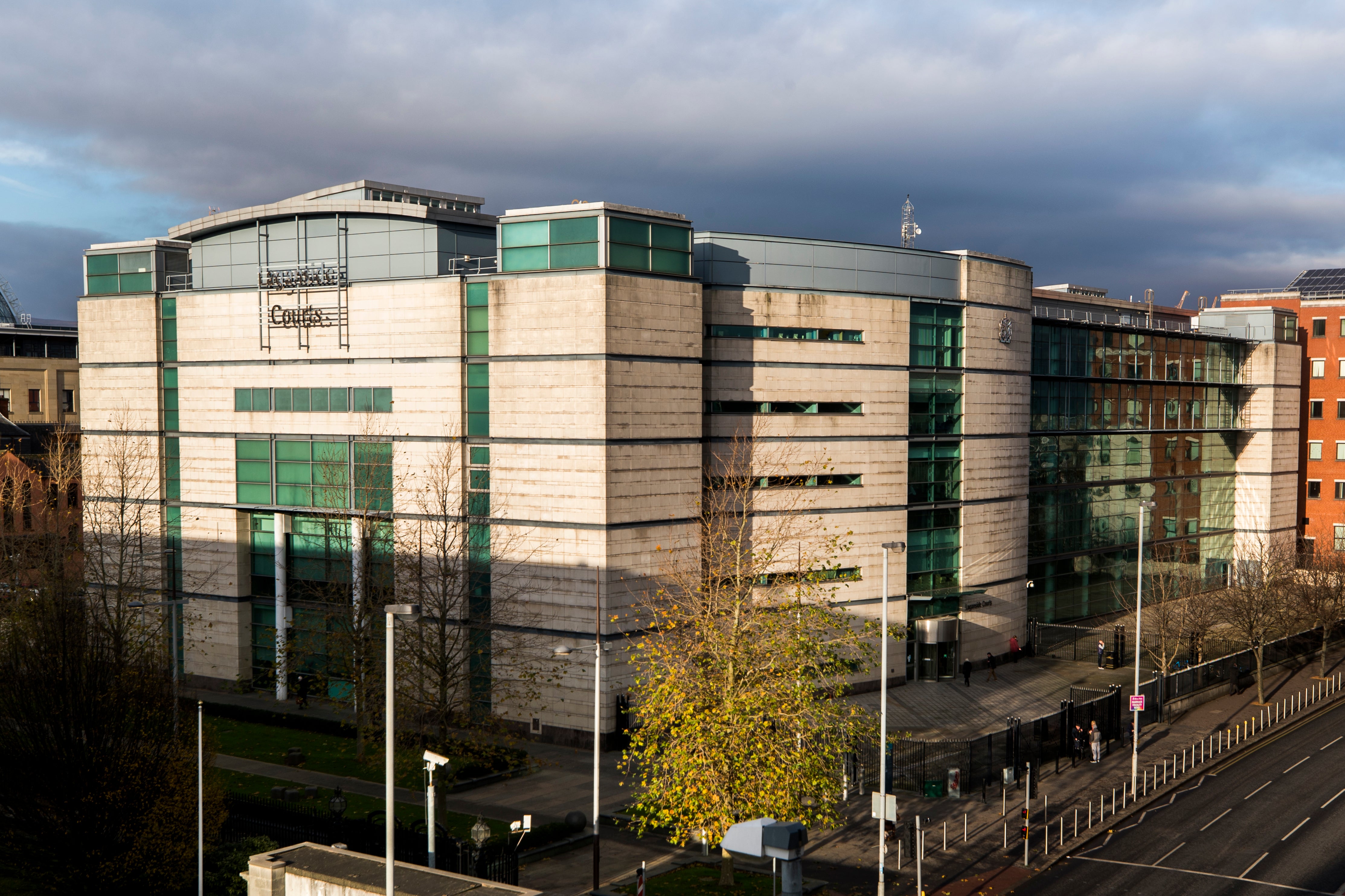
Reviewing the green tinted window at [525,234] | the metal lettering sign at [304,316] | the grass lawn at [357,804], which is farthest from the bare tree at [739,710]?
the metal lettering sign at [304,316]

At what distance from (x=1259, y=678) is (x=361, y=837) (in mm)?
44288

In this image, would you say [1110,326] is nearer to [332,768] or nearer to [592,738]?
[592,738]

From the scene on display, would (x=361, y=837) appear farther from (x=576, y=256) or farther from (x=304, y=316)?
(x=304, y=316)

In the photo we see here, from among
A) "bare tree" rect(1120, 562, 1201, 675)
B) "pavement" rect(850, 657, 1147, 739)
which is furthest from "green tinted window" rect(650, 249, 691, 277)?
"bare tree" rect(1120, 562, 1201, 675)

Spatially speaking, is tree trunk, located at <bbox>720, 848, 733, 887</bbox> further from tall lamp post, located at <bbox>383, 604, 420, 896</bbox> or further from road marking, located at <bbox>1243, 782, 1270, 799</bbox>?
road marking, located at <bbox>1243, 782, 1270, 799</bbox>

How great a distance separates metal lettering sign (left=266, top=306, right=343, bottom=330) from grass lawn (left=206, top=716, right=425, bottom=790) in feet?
62.0

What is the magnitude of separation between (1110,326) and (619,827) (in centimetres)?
5277

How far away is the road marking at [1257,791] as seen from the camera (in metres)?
40.6

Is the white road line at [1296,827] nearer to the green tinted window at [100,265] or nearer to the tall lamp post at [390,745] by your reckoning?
the tall lamp post at [390,745]

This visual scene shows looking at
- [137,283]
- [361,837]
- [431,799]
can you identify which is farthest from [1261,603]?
[137,283]

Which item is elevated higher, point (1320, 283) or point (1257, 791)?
point (1320, 283)

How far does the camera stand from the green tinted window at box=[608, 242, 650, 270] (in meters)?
46.2

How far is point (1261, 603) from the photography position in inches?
2235

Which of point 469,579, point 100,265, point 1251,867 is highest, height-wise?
point 100,265
